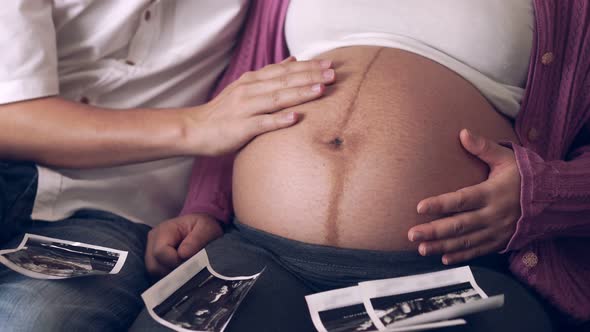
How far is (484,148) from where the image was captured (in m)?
0.93

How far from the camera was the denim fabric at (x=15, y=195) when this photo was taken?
1003 mm

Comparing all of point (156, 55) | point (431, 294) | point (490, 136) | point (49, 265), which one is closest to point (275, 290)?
point (431, 294)

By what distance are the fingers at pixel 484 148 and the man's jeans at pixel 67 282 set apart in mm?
629

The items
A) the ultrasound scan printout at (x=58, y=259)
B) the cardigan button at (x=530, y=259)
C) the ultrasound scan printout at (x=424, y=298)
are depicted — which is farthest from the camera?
the cardigan button at (x=530, y=259)

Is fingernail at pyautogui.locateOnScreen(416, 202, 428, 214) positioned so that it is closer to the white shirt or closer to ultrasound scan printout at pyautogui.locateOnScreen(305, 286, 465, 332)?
ultrasound scan printout at pyautogui.locateOnScreen(305, 286, 465, 332)

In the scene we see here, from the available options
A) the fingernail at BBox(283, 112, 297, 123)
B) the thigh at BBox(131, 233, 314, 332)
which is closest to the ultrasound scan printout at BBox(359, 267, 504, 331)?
the thigh at BBox(131, 233, 314, 332)

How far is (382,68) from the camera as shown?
1024 mm

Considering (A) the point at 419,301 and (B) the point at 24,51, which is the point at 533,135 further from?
(B) the point at 24,51

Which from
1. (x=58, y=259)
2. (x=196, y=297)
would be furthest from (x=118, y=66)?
(x=196, y=297)

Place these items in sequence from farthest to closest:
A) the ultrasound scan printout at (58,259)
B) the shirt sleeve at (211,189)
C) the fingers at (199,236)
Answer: the shirt sleeve at (211,189) → the fingers at (199,236) → the ultrasound scan printout at (58,259)

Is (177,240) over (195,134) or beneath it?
beneath

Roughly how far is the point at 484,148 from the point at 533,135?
19 cm

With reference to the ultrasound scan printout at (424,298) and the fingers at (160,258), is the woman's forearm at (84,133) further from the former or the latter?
the ultrasound scan printout at (424,298)

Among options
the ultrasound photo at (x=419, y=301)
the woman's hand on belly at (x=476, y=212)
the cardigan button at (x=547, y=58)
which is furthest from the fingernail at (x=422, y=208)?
the cardigan button at (x=547, y=58)
